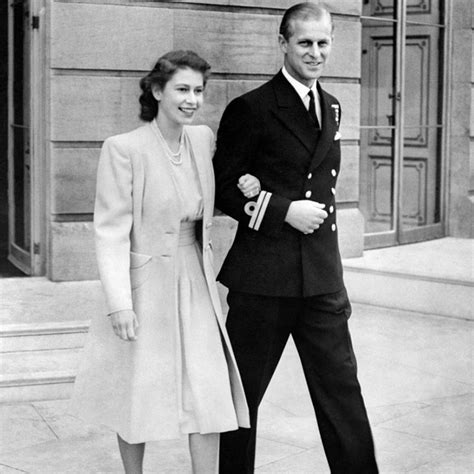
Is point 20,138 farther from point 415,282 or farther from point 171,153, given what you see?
point 171,153

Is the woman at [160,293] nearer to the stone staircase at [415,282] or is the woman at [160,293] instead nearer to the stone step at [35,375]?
the stone step at [35,375]

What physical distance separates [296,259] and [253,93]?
658 millimetres

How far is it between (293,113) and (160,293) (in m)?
0.87

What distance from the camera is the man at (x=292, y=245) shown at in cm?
431

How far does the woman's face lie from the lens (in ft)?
13.7

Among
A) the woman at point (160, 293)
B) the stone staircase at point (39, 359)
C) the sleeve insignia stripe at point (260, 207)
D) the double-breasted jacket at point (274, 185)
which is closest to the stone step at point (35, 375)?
the stone staircase at point (39, 359)

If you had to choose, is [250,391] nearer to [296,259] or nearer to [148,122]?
[296,259]

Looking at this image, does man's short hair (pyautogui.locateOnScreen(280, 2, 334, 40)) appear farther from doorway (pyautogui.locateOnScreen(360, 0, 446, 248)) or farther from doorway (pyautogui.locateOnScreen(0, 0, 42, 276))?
doorway (pyautogui.locateOnScreen(360, 0, 446, 248))

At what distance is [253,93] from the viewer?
4391mm

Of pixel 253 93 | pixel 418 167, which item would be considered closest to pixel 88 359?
pixel 253 93

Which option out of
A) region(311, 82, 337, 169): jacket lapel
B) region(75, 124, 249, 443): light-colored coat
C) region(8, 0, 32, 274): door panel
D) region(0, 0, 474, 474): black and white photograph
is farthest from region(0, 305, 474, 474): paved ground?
region(8, 0, 32, 274): door panel

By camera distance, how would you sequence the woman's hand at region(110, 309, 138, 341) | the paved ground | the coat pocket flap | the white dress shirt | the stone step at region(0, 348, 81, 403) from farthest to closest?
the stone step at region(0, 348, 81, 403), the paved ground, the white dress shirt, the coat pocket flap, the woman's hand at region(110, 309, 138, 341)

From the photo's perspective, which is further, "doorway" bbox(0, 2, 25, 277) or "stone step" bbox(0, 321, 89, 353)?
"doorway" bbox(0, 2, 25, 277)

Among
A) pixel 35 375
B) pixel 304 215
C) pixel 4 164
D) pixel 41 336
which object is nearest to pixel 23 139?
pixel 41 336
